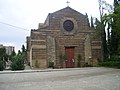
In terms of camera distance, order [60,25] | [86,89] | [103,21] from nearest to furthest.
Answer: [86,89] → [103,21] → [60,25]

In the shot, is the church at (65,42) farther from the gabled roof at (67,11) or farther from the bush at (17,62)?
the bush at (17,62)

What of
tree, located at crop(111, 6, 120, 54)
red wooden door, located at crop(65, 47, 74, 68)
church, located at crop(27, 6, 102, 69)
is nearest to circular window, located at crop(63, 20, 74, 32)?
church, located at crop(27, 6, 102, 69)

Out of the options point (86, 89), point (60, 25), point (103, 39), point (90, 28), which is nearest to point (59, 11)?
point (60, 25)

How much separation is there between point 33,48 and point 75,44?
6.78 meters

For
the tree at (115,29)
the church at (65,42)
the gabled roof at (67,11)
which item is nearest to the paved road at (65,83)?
the tree at (115,29)

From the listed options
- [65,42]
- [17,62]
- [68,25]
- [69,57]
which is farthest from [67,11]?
[17,62]

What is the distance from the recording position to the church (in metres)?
36.8

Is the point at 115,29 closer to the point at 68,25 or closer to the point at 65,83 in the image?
the point at 68,25

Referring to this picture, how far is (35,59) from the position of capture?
36.5m

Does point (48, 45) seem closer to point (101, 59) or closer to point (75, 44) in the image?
point (75, 44)

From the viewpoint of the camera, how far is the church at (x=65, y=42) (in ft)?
121

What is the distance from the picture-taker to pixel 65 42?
126 feet

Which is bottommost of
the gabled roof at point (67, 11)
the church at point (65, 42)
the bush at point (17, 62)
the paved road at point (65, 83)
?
the paved road at point (65, 83)

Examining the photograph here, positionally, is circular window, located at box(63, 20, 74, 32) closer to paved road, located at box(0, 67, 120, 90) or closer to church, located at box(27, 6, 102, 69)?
church, located at box(27, 6, 102, 69)
